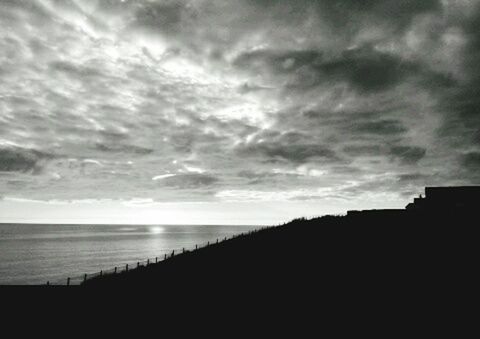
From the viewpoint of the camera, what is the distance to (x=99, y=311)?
1862cm

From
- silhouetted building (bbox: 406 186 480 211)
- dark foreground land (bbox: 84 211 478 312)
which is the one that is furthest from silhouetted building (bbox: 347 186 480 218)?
dark foreground land (bbox: 84 211 478 312)

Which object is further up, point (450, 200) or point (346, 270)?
point (450, 200)

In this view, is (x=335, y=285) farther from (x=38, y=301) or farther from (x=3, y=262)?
(x=3, y=262)

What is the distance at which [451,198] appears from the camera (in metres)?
43.5

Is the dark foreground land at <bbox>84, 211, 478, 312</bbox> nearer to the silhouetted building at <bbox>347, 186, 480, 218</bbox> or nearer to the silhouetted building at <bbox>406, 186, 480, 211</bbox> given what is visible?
the silhouetted building at <bbox>347, 186, 480, 218</bbox>

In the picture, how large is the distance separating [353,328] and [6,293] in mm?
26313

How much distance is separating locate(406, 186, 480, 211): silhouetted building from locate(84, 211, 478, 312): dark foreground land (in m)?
9.36

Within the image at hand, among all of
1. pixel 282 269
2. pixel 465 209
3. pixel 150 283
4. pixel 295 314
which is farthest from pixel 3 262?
pixel 465 209

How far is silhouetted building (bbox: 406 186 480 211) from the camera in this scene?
137ft

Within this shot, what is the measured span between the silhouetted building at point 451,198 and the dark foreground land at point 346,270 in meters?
9.36

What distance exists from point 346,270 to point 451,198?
3116cm

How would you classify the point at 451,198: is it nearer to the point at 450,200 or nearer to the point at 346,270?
the point at 450,200

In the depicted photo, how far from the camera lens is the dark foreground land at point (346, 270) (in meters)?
17.5

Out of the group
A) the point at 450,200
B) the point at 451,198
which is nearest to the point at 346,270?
the point at 450,200
